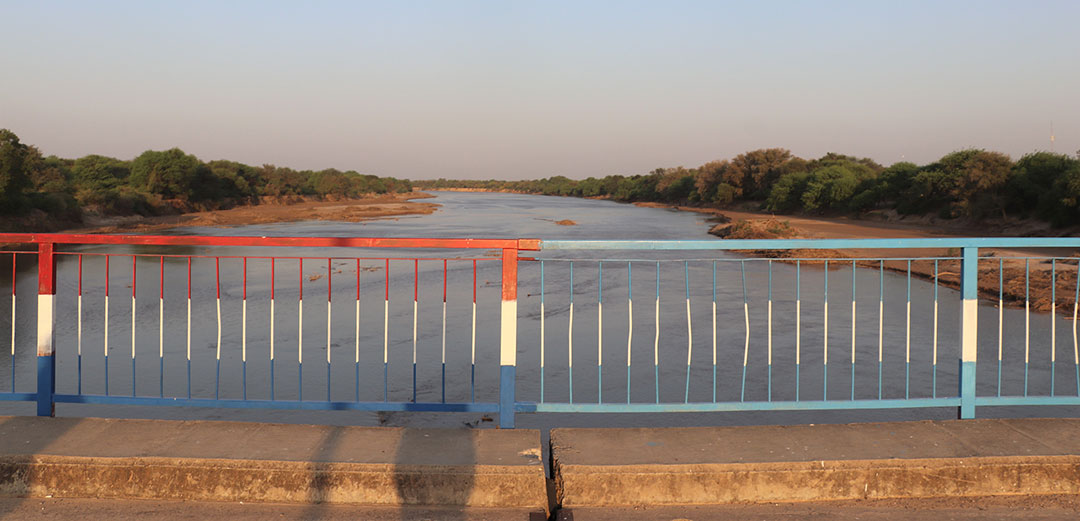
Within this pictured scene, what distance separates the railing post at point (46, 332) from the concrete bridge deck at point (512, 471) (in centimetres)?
52

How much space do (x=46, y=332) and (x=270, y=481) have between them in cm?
189

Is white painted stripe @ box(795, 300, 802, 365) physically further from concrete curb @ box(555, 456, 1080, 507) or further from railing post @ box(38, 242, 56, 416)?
railing post @ box(38, 242, 56, 416)

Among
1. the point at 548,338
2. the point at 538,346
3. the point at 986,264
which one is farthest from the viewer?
the point at 986,264

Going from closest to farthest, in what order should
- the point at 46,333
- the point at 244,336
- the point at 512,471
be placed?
1. the point at 512,471
2. the point at 46,333
3. the point at 244,336

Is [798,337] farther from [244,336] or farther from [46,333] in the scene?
[46,333]

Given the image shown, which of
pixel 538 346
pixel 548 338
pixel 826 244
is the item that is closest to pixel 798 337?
pixel 826 244

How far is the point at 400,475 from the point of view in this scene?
3.68 meters

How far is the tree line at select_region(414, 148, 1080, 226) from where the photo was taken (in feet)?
104

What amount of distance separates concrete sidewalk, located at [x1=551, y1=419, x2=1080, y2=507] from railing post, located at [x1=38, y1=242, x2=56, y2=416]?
292cm

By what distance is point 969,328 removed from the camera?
15.2ft

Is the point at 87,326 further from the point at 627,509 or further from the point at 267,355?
the point at 627,509

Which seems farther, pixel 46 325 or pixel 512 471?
pixel 46 325

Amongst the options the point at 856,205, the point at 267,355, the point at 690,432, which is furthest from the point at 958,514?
the point at 856,205

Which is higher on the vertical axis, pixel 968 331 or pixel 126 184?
pixel 126 184
